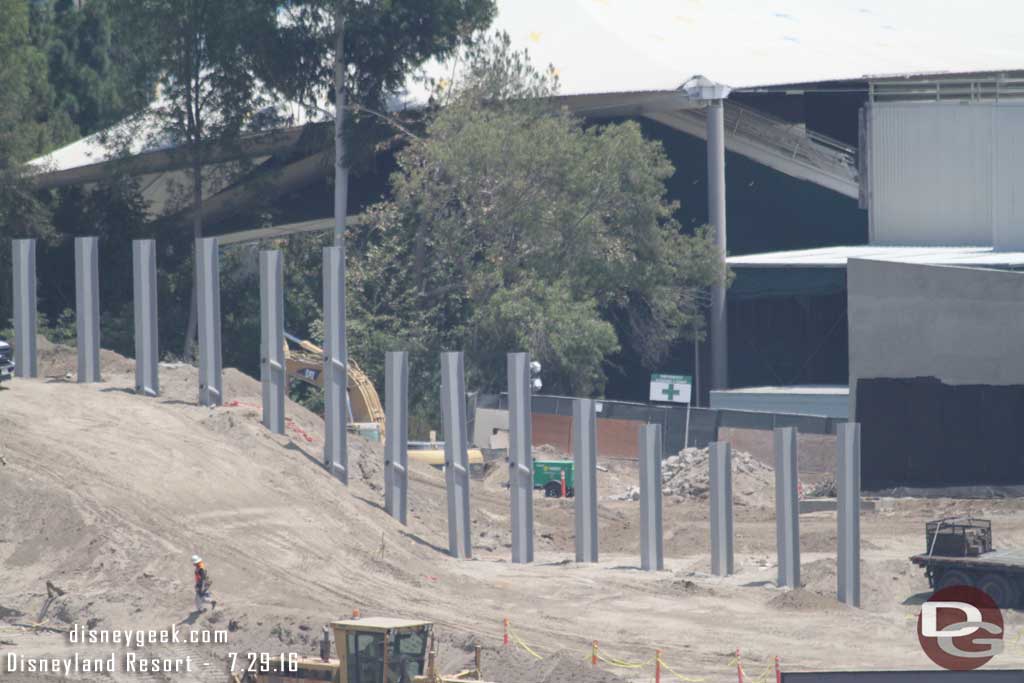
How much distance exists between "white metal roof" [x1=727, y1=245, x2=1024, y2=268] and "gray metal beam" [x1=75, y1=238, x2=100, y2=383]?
80.6 feet

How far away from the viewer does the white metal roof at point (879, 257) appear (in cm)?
5181

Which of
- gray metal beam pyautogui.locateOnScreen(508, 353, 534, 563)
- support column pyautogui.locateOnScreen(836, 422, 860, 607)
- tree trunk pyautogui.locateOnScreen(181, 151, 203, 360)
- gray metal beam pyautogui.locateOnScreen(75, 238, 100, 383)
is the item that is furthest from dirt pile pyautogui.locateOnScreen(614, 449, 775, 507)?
tree trunk pyautogui.locateOnScreen(181, 151, 203, 360)

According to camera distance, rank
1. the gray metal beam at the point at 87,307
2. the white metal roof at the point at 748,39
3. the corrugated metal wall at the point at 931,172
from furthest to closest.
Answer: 1. the white metal roof at the point at 748,39
2. the corrugated metal wall at the point at 931,172
3. the gray metal beam at the point at 87,307

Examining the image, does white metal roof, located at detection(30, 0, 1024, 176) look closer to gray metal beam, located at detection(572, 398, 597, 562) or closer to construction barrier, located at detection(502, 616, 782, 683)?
gray metal beam, located at detection(572, 398, 597, 562)

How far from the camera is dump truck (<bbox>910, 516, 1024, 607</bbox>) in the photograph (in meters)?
31.0

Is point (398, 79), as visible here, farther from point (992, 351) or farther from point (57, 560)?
point (57, 560)

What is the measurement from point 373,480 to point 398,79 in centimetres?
2201

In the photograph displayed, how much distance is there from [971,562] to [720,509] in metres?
5.07

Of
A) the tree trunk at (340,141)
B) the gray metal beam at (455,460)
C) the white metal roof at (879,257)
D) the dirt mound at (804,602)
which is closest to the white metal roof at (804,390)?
the white metal roof at (879,257)

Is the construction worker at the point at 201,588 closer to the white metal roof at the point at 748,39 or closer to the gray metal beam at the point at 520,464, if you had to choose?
the gray metal beam at the point at 520,464

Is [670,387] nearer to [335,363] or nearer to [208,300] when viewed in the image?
[335,363]

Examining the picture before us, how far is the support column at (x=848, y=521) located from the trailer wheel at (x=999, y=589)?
88.2 inches

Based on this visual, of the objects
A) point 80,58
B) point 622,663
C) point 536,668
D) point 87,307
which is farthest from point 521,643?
point 80,58

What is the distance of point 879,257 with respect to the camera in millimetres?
55031
